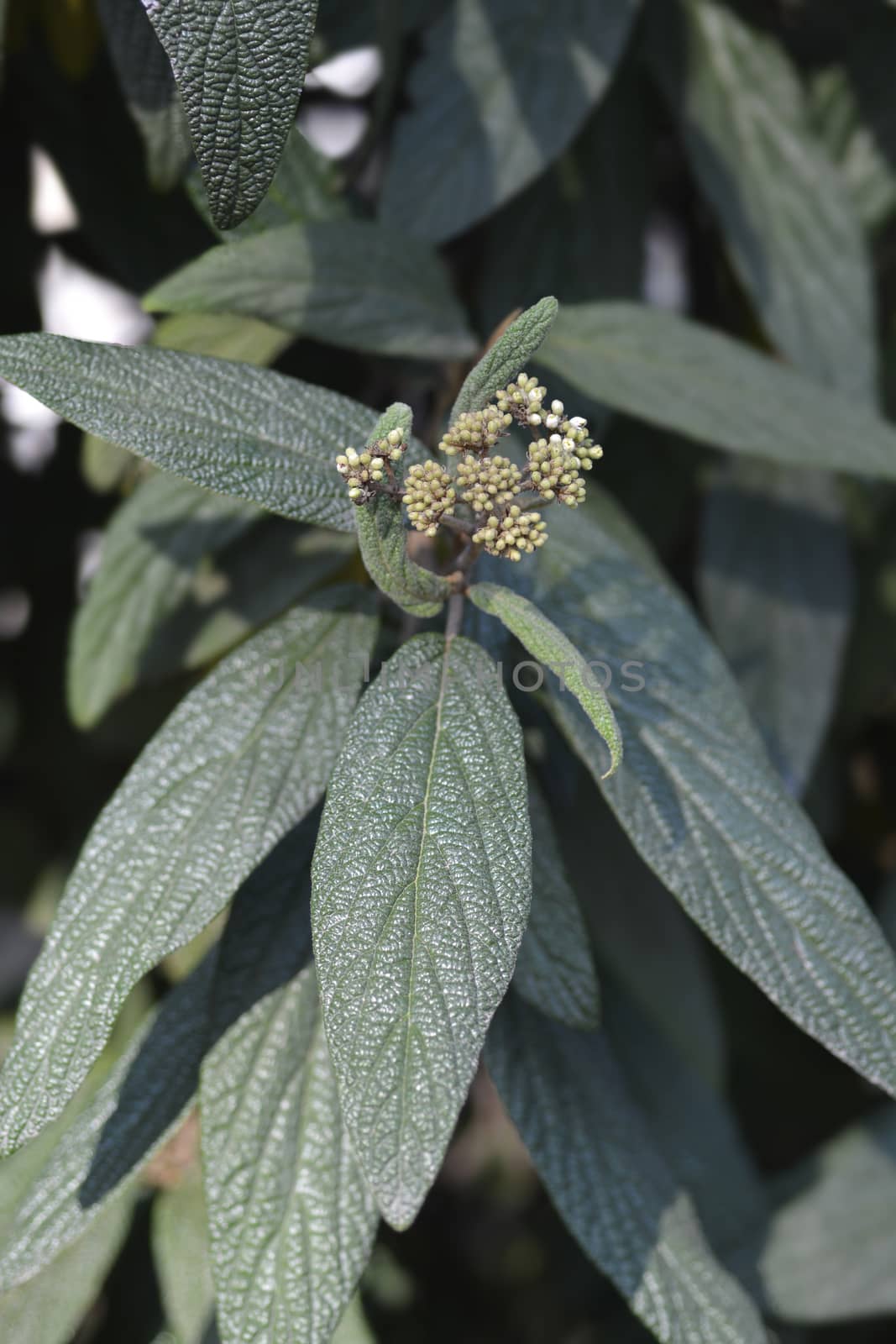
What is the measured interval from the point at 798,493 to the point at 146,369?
2.76 ft

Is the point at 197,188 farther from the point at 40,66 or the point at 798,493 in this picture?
the point at 798,493

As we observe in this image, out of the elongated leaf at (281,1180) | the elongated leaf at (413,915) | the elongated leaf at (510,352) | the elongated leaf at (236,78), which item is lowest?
the elongated leaf at (281,1180)

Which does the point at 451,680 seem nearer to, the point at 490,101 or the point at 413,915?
the point at 413,915

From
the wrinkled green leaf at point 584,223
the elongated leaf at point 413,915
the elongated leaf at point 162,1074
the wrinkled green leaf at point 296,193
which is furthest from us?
the wrinkled green leaf at point 584,223

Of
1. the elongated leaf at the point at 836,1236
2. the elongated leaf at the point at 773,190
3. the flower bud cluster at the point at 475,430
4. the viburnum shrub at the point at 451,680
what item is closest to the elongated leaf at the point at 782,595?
the viburnum shrub at the point at 451,680

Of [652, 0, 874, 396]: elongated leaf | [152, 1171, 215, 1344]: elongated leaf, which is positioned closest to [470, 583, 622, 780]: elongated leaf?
[152, 1171, 215, 1344]: elongated leaf

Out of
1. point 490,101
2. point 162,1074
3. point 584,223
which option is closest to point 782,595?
point 584,223

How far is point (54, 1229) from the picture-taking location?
30.4 inches

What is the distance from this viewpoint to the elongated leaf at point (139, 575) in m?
0.94

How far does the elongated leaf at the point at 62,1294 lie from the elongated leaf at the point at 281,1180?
0.55 feet

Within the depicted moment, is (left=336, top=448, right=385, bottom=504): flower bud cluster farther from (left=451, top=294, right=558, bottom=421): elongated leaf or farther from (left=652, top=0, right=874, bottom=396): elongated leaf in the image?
(left=652, top=0, right=874, bottom=396): elongated leaf

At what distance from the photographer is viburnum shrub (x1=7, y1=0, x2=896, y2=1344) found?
2.02 feet

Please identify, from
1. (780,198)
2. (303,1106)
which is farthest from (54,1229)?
(780,198)

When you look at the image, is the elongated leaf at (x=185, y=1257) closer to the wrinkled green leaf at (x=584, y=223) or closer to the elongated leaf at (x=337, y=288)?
the elongated leaf at (x=337, y=288)
